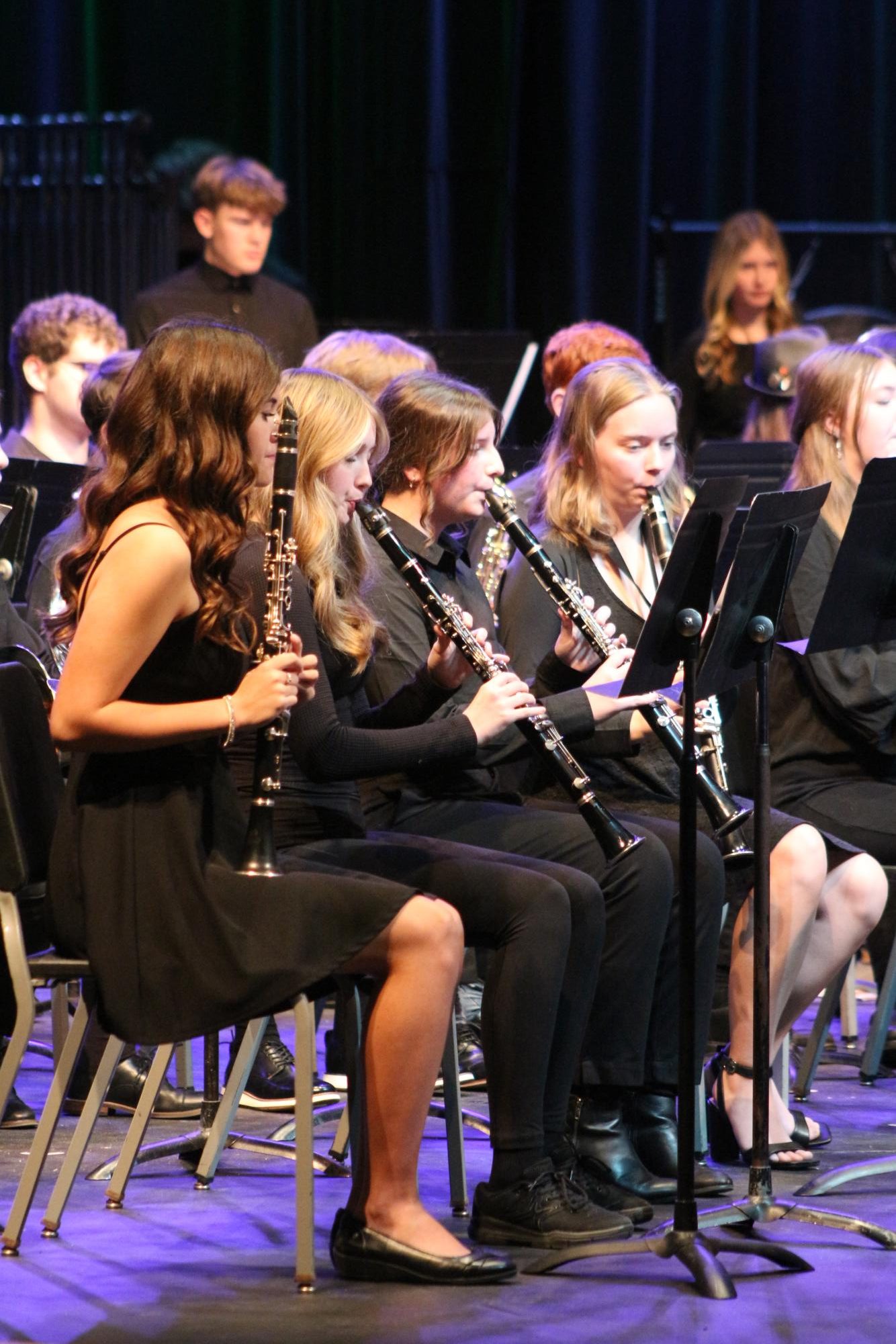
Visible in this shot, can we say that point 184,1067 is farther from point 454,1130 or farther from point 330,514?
point 330,514

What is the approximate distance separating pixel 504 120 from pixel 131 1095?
437 cm

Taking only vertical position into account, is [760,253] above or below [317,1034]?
above

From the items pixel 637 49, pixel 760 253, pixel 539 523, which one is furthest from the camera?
pixel 637 49

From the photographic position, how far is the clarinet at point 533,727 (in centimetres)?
329

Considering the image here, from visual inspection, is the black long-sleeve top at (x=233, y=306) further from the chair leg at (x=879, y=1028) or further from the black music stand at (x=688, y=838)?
the black music stand at (x=688, y=838)

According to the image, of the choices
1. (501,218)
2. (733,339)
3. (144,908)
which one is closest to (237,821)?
(144,908)

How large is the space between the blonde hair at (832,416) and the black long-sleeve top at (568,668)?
0.63 meters

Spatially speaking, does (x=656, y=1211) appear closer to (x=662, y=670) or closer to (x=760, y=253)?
(x=662, y=670)

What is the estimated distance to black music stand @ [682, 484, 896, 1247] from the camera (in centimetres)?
296

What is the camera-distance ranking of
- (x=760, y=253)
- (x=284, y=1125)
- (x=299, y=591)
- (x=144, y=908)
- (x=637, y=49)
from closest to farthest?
(x=144, y=908)
(x=299, y=591)
(x=284, y=1125)
(x=760, y=253)
(x=637, y=49)

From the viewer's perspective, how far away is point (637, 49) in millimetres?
7070

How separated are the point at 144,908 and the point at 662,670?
84cm

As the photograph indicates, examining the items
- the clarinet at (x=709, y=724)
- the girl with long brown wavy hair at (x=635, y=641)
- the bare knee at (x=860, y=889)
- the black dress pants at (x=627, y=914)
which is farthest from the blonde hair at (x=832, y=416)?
the black dress pants at (x=627, y=914)

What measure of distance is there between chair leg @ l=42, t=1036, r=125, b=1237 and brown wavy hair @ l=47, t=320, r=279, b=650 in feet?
2.30
